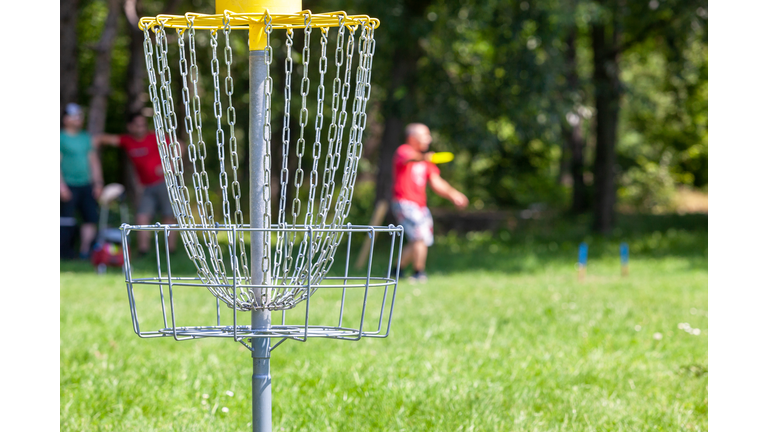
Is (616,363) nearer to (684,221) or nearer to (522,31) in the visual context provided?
(522,31)

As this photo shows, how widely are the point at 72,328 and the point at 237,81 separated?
40.4ft

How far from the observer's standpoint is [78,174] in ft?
34.0

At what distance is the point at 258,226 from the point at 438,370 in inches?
86.6

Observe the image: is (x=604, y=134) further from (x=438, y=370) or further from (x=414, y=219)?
(x=438, y=370)

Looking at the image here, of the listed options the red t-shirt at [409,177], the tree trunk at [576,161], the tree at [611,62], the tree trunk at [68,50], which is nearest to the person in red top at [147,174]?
the red t-shirt at [409,177]

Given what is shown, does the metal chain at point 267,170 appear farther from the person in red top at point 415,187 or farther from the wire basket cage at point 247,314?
the person in red top at point 415,187

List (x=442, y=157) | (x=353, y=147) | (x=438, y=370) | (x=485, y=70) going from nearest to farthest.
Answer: (x=353, y=147)
(x=438, y=370)
(x=442, y=157)
(x=485, y=70)

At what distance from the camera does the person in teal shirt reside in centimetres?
1016

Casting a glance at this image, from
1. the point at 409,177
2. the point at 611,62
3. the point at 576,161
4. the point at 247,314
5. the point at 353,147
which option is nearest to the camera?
the point at 353,147

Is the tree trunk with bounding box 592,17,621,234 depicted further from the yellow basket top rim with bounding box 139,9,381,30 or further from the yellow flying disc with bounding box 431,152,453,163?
the yellow basket top rim with bounding box 139,9,381,30

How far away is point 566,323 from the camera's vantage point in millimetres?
5605

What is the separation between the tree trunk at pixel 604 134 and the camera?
15.3m

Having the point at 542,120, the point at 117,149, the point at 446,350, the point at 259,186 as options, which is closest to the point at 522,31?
the point at 542,120

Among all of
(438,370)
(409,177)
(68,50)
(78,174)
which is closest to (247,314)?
(438,370)
